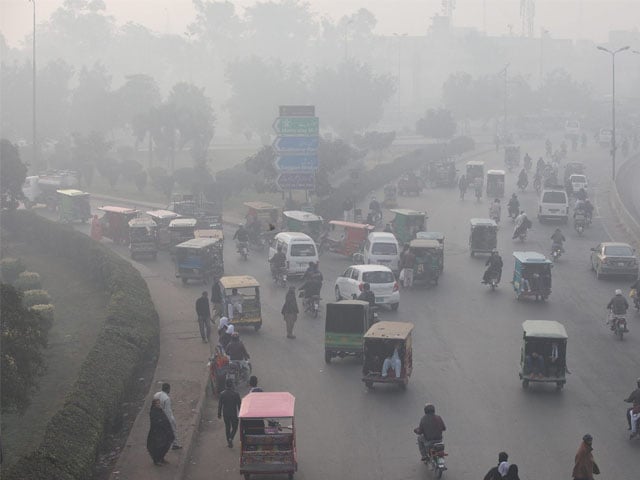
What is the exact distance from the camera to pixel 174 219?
4650 centimetres

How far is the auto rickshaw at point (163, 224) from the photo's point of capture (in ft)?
148

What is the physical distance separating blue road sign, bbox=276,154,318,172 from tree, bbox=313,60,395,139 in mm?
56313

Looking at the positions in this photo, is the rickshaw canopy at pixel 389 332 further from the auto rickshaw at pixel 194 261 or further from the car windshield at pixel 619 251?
the car windshield at pixel 619 251

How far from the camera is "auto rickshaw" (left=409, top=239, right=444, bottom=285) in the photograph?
118 feet

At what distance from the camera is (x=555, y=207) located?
2041 inches

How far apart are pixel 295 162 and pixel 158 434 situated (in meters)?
33.2

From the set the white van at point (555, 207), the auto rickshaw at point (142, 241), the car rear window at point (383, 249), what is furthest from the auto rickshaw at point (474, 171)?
the car rear window at point (383, 249)

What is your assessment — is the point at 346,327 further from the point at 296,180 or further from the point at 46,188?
the point at 46,188

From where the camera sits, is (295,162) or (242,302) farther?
(295,162)

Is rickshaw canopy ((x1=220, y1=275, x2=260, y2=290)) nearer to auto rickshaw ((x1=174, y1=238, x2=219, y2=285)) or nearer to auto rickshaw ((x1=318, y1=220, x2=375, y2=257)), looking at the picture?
auto rickshaw ((x1=174, y1=238, x2=219, y2=285))

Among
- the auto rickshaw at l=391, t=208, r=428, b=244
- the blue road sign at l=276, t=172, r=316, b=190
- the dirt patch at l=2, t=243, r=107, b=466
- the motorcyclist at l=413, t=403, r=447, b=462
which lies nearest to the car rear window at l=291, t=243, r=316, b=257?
the dirt patch at l=2, t=243, r=107, b=466

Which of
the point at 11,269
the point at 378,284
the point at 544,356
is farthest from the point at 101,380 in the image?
the point at 11,269

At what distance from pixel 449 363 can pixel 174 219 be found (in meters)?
23.2

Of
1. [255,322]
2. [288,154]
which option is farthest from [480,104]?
[255,322]
